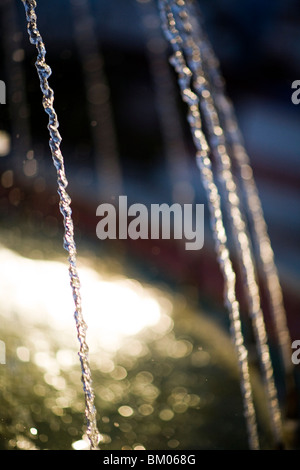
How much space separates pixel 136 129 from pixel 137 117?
22 centimetres

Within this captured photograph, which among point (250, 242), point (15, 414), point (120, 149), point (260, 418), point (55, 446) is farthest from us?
point (120, 149)

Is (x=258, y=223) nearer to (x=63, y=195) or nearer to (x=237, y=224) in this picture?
(x=237, y=224)

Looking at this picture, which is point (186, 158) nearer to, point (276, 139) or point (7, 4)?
point (276, 139)

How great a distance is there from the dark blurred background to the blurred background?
16mm

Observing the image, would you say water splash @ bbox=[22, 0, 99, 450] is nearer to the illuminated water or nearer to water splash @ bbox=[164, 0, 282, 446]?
the illuminated water

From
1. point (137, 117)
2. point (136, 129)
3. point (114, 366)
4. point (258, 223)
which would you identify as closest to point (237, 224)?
point (258, 223)

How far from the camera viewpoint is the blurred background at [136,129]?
4.66 metres

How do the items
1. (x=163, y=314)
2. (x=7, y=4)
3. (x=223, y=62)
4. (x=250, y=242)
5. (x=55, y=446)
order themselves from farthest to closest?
1. (x=223, y=62)
2. (x=7, y=4)
3. (x=250, y=242)
4. (x=163, y=314)
5. (x=55, y=446)

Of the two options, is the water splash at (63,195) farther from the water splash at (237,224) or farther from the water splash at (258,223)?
the water splash at (258,223)

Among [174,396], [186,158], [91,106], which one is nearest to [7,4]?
[91,106]

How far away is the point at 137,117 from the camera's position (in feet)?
25.4

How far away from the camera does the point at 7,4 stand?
21.4 ft

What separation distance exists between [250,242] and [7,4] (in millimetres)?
4526

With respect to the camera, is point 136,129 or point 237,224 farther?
point 136,129
